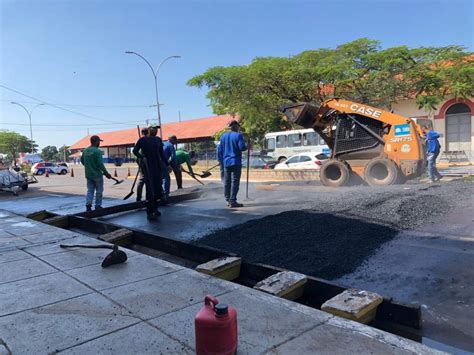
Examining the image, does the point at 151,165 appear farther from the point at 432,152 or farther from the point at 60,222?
the point at 432,152

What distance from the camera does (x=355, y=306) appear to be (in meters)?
3.16

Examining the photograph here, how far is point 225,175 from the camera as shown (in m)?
8.84

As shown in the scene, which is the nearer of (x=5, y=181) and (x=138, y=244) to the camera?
(x=138, y=244)

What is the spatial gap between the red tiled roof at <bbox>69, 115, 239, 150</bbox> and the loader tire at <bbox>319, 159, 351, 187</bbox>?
22479mm

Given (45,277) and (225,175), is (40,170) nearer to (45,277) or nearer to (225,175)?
(225,175)

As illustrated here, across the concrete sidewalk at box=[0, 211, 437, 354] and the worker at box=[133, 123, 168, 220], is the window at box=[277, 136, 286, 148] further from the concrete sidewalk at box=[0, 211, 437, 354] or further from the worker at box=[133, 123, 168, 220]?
the concrete sidewalk at box=[0, 211, 437, 354]

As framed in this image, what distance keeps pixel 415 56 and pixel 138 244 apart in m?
19.2

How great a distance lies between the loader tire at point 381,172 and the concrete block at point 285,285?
840cm

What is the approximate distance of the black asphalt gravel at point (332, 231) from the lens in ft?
15.8

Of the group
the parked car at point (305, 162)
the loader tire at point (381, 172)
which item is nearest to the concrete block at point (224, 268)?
the loader tire at point (381, 172)

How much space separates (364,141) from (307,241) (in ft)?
24.9

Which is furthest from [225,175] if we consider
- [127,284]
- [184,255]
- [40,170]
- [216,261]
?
[40,170]

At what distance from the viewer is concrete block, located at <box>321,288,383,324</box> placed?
3.11 meters

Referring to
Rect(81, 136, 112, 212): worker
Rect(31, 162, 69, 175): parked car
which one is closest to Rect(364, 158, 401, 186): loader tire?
Rect(81, 136, 112, 212): worker
